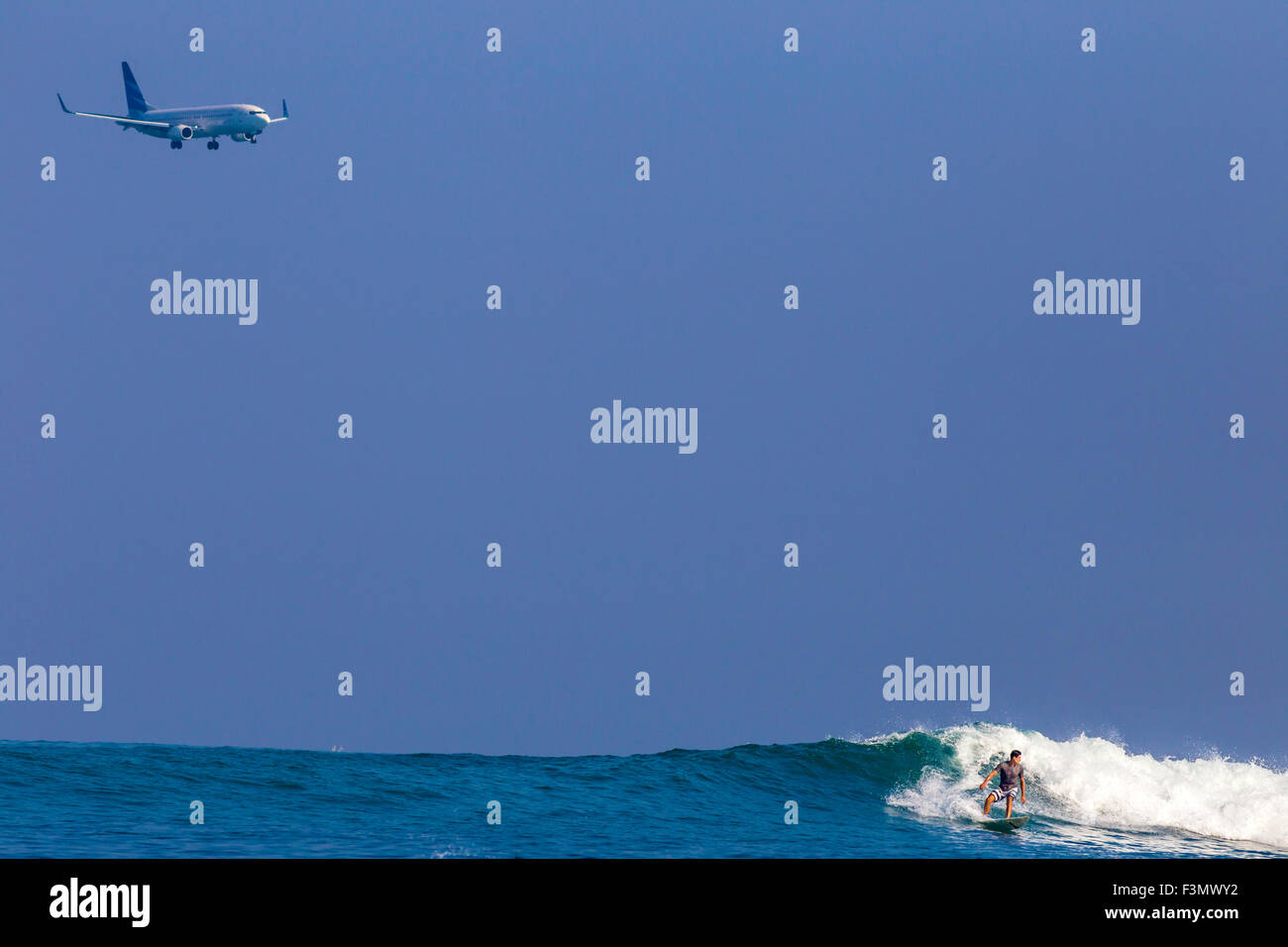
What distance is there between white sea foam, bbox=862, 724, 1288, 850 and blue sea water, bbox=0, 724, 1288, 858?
59mm

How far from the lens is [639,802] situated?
25.1 meters

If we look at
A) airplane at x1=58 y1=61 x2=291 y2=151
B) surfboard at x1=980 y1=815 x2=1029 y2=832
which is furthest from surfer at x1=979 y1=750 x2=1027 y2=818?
airplane at x1=58 y1=61 x2=291 y2=151

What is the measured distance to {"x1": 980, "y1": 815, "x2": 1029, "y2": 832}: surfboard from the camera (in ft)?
73.0

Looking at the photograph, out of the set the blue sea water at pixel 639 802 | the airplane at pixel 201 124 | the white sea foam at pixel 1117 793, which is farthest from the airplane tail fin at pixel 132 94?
the white sea foam at pixel 1117 793

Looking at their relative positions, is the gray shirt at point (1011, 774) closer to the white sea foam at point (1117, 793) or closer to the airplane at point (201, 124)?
the white sea foam at point (1117, 793)

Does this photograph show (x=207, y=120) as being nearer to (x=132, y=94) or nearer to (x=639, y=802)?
(x=132, y=94)

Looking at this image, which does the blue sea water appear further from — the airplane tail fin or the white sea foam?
the airplane tail fin

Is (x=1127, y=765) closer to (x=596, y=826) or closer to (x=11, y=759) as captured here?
(x=596, y=826)

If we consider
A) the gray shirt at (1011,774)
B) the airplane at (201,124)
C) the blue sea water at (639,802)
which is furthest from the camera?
the airplane at (201,124)

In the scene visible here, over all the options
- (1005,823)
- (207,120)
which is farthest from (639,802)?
(207,120)

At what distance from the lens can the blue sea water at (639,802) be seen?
19.8m

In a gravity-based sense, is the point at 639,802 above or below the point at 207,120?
below

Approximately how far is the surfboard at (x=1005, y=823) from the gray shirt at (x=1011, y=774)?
57cm

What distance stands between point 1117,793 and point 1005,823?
5.14 metres
